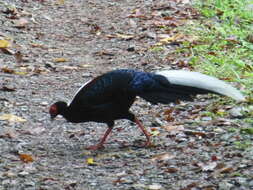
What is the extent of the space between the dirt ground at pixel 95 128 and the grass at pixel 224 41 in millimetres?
411

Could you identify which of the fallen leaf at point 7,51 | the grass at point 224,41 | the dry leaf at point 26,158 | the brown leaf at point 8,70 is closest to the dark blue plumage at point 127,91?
the dry leaf at point 26,158

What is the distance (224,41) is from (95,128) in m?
3.13

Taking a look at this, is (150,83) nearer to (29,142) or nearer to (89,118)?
(89,118)

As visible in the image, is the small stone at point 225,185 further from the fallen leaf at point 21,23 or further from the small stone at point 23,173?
the fallen leaf at point 21,23

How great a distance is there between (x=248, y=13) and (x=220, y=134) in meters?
5.13

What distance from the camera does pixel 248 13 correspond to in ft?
32.2

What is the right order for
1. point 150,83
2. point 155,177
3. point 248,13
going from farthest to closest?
point 248,13, point 150,83, point 155,177

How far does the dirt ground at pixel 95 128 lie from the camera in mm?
4324

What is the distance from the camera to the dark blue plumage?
188 inches

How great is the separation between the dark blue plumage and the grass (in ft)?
4.32

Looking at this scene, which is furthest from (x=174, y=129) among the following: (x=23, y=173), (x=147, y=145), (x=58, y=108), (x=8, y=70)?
(x=8, y=70)

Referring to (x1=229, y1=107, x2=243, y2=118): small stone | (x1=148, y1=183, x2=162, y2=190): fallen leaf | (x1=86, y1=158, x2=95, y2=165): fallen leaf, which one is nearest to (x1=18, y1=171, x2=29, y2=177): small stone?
(x1=86, y1=158, x2=95, y2=165): fallen leaf

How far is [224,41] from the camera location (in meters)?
8.34

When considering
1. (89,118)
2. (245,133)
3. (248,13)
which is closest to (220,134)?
(245,133)
